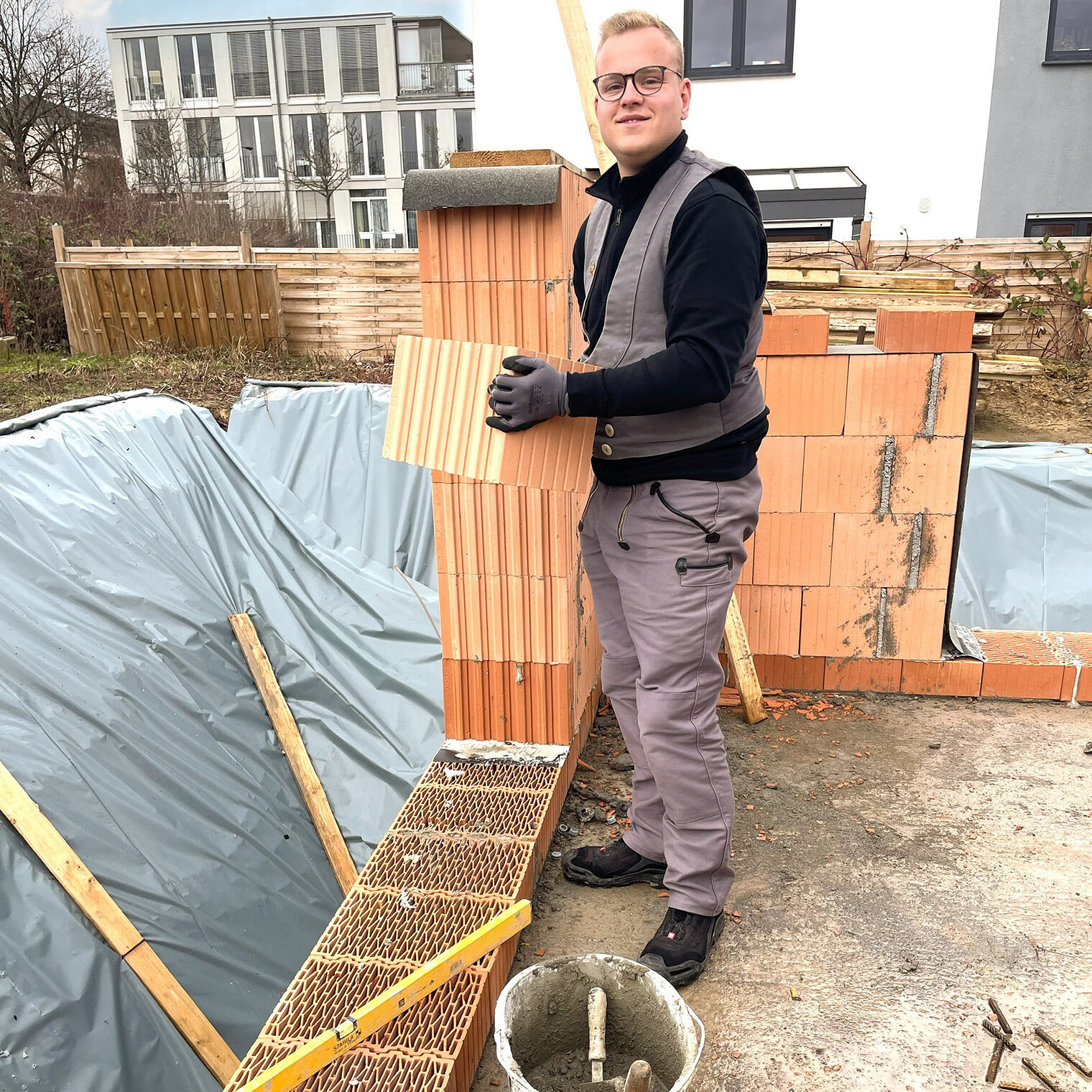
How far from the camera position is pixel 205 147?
29.9 m

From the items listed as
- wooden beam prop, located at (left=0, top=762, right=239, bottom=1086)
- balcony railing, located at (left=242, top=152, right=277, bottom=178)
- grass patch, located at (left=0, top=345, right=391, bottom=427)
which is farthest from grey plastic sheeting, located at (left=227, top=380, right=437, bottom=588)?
balcony railing, located at (left=242, top=152, right=277, bottom=178)

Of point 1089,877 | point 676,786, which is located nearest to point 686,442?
point 676,786

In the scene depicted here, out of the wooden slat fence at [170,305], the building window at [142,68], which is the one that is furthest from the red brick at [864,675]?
the building window at [142,68]

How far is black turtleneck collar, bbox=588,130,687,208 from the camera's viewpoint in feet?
5.79

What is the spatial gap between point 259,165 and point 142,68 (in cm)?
598

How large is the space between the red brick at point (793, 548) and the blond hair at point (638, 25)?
1.90 m

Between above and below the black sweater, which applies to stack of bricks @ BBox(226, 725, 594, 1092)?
below

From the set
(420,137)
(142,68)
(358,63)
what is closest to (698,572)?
(420,137)

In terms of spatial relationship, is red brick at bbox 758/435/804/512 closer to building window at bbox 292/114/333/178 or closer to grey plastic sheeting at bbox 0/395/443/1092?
grey plastic sheeting at bbox 0/395/443/1092

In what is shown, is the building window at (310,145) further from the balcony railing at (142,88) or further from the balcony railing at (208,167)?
the balcony railing at (142,88)

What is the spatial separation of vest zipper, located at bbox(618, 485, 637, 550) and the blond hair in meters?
0.85

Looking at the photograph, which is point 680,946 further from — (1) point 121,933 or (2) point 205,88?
(2) point 205,88

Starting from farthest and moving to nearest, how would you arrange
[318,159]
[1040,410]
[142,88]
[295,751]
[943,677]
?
[142,88]
[318,159]
[1040,410]
[295,751]
[943,677]

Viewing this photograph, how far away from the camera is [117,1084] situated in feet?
9.81
